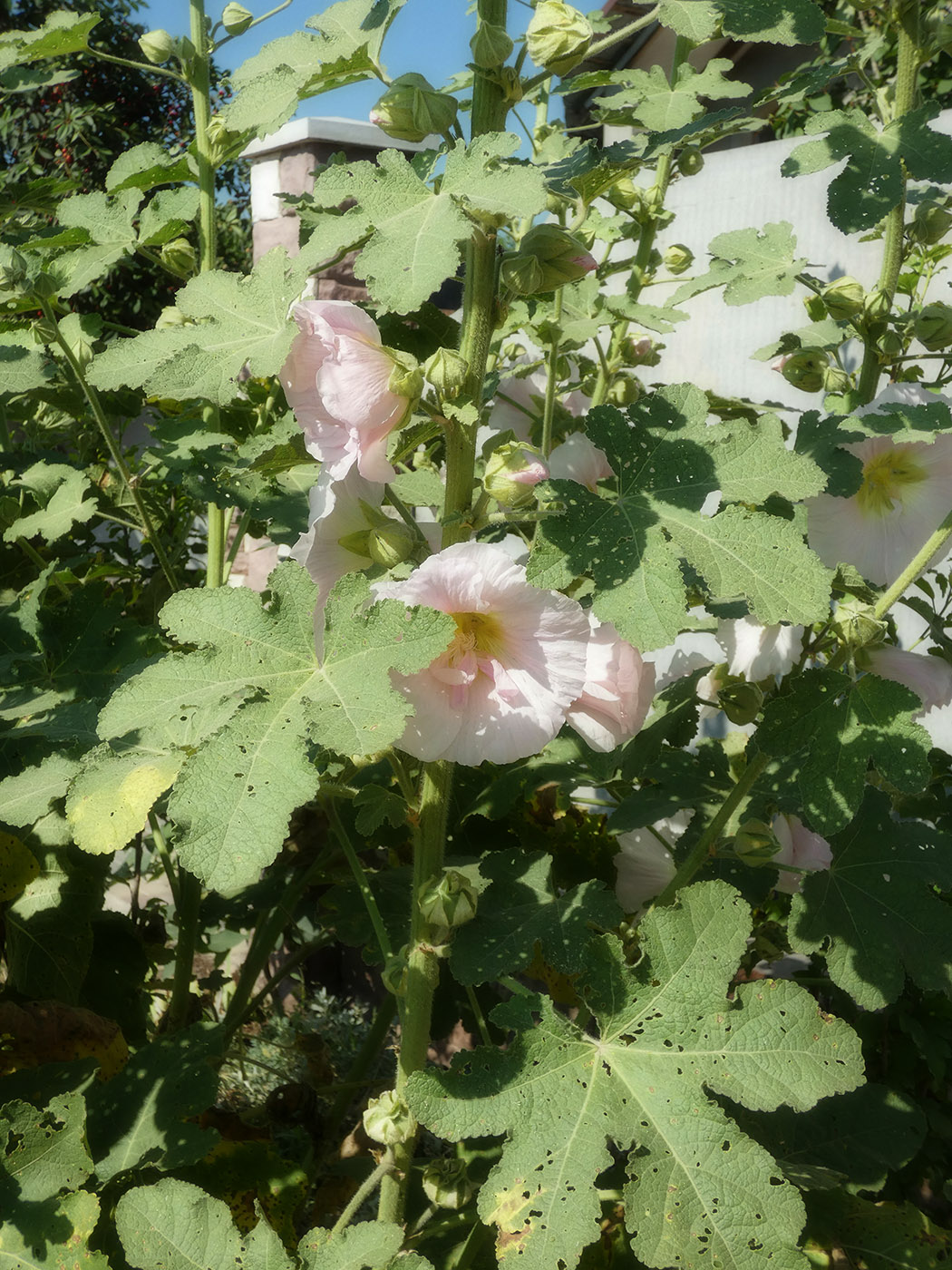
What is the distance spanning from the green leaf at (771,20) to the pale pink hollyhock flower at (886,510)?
0.44 m

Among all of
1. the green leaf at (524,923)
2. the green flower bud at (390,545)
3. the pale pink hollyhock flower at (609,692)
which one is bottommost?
the green leaf at (524,923)

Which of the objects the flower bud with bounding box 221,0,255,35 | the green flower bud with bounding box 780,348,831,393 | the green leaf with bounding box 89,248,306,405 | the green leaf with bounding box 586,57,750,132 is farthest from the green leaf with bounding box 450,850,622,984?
the flower bud with bounding box 221,0,255,35

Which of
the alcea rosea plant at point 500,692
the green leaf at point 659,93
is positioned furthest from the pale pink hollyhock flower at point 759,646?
the green leaf at point 659,93

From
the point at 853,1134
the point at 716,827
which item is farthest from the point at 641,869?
the point at 853,1134

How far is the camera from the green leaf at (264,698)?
30.5 inches

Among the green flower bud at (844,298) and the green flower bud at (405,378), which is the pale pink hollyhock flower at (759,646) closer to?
the green flower bud at (844,298)

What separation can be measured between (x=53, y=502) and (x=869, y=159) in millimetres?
1264

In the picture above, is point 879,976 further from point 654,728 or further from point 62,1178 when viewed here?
point 62,1178

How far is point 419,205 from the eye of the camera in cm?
82

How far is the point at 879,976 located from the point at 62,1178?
0.90 metres

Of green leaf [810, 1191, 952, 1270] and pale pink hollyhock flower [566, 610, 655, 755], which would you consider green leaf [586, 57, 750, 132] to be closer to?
pale pink hollyhock flower [566, 610, 655, 755]

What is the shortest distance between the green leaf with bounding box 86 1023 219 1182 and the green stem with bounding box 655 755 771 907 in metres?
0.65

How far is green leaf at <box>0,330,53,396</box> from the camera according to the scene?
1.47 metres

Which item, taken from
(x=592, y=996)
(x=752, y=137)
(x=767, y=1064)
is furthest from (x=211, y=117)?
(x=752, y=137)
